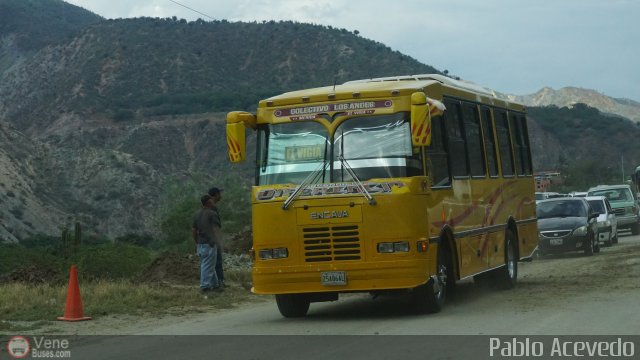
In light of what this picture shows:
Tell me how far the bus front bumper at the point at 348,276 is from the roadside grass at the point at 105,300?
296 centimetres

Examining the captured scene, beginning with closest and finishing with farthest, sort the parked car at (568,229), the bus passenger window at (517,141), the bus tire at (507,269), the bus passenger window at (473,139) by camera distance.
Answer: the bus passenger window at (473,139) < the bus tire at (507,269) < the bus passenger window at (517,141) < the parked car at (568,229)

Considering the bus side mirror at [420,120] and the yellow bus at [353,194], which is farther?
the yellow bus at [353,194]

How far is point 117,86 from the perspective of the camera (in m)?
98.6

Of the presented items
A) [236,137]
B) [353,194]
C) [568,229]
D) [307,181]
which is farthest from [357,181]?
[568,229]

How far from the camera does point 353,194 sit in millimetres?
13336

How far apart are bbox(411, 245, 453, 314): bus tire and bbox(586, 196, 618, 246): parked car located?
19215mm

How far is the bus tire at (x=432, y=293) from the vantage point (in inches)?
540

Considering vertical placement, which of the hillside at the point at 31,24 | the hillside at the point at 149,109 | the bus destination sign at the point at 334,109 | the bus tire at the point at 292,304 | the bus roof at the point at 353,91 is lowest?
the bus tire at the point at 292,304

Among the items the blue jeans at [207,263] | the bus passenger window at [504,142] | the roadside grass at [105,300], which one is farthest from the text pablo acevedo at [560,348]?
the blue jeans at [207,263]

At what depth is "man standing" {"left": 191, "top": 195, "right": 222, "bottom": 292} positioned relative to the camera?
18.3 meters

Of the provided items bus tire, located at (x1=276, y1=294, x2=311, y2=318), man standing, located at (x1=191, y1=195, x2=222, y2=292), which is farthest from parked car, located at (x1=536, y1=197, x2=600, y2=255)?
bus tire, located at (x1=276, y1=294, x2=311, y2=318)

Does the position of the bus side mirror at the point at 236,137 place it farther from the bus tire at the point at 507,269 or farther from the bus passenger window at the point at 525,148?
the bus passenger window at the point at 525,148

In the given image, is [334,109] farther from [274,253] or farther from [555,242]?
[555,242]

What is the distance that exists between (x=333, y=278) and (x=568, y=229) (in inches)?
646
